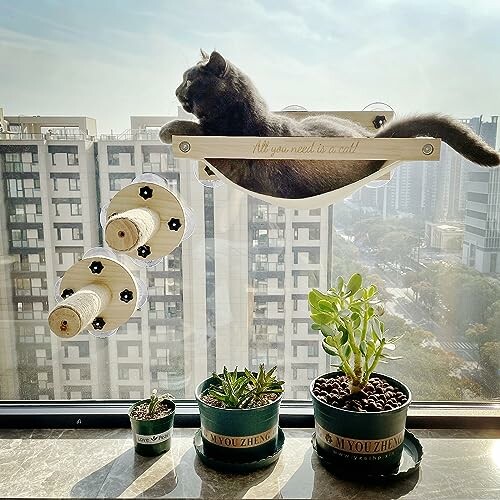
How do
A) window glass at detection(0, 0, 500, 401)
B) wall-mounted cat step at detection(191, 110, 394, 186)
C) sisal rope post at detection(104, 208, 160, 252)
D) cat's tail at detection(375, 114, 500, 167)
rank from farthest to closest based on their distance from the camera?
1. window glass at detection(0, 0, 500, 401)
2. wall-mounted cat step at detection(191, 110, 394, 186)
3. cat's tail at detection(375, 114, 500, 167)
4. sisal rope post at detection(104, 208, 160, 252)

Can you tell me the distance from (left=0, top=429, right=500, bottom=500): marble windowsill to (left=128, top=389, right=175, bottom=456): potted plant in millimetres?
25

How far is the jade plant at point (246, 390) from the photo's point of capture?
41.6 inches

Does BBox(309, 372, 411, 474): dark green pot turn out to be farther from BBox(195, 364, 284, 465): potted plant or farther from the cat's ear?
the cat's ear

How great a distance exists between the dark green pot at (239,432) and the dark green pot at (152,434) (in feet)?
0.30

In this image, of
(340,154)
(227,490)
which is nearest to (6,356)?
(227,490)

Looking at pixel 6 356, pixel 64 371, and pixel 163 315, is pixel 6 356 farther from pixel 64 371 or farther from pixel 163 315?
pixel 163 315

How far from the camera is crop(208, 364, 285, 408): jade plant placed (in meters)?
1.06

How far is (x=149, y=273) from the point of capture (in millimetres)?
1288

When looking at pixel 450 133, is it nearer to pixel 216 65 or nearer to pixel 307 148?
pixel 307 148

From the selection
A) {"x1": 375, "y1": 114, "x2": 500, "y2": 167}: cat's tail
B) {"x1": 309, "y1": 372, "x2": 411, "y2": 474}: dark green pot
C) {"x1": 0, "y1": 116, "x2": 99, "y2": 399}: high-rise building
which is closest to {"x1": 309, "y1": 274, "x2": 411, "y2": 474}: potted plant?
{"x1": 309, "y1": 372, "x2": 411, "y2": 474}: dark green pot

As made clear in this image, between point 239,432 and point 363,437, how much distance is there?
0.25 m

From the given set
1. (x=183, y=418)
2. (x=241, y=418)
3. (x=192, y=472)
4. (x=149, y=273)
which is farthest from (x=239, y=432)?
(x=149, y=273)

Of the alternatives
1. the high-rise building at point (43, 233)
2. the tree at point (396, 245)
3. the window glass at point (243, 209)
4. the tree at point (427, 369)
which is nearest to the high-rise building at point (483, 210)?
the window glass at point (243, 209)

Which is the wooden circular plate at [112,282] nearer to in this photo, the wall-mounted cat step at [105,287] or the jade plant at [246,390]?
the wall-mounted cat step at [105,287]
